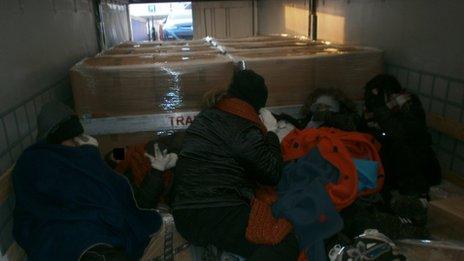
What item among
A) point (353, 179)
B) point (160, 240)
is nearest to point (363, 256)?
point (353, 179)

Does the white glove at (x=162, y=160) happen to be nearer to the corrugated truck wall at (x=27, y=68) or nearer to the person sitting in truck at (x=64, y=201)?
the person sitting in truck at (x=64, y=201)

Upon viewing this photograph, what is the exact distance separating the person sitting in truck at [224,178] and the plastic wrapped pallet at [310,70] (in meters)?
0.94

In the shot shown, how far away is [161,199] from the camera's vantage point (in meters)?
2.39

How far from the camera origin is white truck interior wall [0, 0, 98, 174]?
1865 millimetres

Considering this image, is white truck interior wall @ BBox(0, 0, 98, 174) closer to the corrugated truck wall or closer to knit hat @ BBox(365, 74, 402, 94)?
the corrugated truck wall

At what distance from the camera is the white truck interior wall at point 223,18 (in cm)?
698

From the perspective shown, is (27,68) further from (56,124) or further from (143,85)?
(143,85)

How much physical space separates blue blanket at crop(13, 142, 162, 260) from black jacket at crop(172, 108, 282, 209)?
36 centimetres

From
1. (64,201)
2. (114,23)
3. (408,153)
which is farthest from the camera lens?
(114,23)

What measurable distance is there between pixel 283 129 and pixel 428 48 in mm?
1111

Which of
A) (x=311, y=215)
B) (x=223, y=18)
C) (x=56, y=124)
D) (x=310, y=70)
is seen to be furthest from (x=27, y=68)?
(x=223, y=18)

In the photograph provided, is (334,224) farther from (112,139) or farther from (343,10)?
(343,10)

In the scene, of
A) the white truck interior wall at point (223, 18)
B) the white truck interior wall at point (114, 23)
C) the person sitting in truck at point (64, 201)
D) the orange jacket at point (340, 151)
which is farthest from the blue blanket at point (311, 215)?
the white truck interior wall at point (223, 18)

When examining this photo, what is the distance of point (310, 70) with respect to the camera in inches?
111
